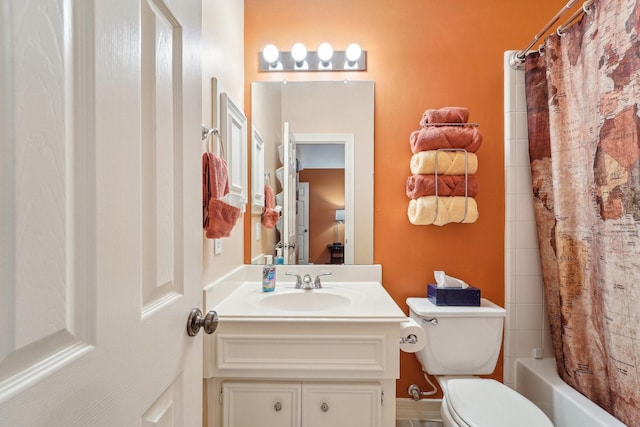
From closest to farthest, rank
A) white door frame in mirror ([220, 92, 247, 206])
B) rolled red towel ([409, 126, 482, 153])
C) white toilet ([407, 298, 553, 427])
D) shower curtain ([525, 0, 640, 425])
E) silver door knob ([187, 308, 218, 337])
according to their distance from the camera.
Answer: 1. silver door knob ([187, 308, 218, 337])
2. shower curtain ([525, 0, 640, 425])
3. white door frame in mirror ([220, 92, 247, 206])
4. white toilet ([407, 298, 553, 427])
5. rolled red towel ([409, 126, 482, 153])

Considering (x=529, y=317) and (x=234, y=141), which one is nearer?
(x=234, y=141)

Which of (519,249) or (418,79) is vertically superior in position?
(418,79)

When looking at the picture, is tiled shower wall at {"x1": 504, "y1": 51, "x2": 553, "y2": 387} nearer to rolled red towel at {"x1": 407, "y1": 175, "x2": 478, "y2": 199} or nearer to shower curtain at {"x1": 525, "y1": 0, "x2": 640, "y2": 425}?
shower curtain at {"x1": 525, "y1": 0, "x2": 640, "y2": 425}

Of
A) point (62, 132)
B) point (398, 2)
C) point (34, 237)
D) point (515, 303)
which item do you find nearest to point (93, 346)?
point (34, 237)

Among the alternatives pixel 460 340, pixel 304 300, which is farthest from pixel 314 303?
pixel 460 340

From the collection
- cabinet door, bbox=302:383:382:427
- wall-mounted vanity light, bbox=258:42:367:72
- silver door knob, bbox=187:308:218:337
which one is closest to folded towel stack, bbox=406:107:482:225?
wall-mounted vanity light, bbox=258:42:367:72

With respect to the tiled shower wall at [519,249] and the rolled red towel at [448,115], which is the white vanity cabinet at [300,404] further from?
the rolled red towel at [448,115]

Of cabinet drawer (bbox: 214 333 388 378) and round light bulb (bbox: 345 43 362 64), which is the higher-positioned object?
round light bulb (bbox: 345 43 362 64)

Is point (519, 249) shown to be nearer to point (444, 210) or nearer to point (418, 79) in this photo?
point (444, 210)

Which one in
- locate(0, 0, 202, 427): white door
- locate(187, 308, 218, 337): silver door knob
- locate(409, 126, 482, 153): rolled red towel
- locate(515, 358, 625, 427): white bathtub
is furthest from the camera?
locate(409, 126, 482, 153): rolled red towel

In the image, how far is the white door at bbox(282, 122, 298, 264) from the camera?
169 cm

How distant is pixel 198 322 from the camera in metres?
0.68

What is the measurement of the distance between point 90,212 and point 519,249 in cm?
187

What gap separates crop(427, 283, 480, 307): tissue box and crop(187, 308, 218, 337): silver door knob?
1171 millimetres
